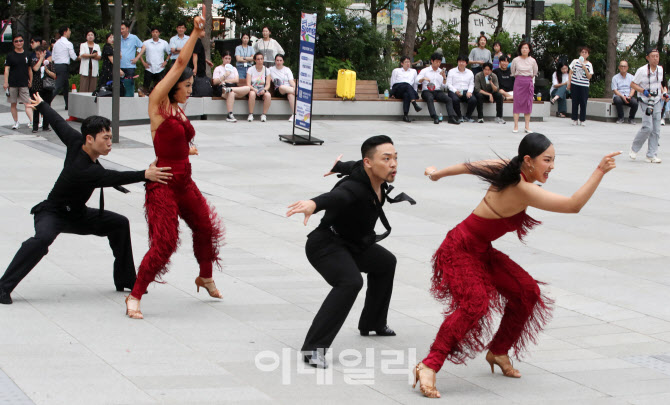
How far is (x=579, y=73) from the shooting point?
21.3 m

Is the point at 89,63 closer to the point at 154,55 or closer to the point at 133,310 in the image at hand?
the point at 154,55

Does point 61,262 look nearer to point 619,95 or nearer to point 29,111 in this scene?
point 29,111

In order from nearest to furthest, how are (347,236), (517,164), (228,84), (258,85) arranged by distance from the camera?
(517,164) → (347,236) → (258,85) → (228,84)

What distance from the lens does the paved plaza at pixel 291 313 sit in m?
5.07

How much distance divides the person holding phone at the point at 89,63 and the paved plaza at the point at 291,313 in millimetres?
6866

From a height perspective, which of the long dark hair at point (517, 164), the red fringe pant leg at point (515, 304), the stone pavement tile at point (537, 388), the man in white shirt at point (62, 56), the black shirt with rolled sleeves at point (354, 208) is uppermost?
the man in white shirt at point (62, 56)

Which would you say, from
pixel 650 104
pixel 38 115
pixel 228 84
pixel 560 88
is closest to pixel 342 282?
pixel 650 104

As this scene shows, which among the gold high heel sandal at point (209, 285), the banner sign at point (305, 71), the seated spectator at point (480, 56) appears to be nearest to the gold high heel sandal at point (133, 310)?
the gold high heel sandal at point (209, 285)

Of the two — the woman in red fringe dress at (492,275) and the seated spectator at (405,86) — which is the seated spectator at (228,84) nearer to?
the seated spectator at (405,86)

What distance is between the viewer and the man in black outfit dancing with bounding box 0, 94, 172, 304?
6551 millimetres

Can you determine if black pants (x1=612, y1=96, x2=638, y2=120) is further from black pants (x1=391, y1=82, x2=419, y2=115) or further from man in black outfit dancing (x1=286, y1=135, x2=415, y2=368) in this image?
man in black outfit dancing (x1=286, y1=135, x2=415, y2=368)

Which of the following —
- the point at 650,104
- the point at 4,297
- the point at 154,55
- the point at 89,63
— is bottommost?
the point at 4,297

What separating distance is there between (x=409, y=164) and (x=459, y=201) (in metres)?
3.12

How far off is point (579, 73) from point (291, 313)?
642 inches
